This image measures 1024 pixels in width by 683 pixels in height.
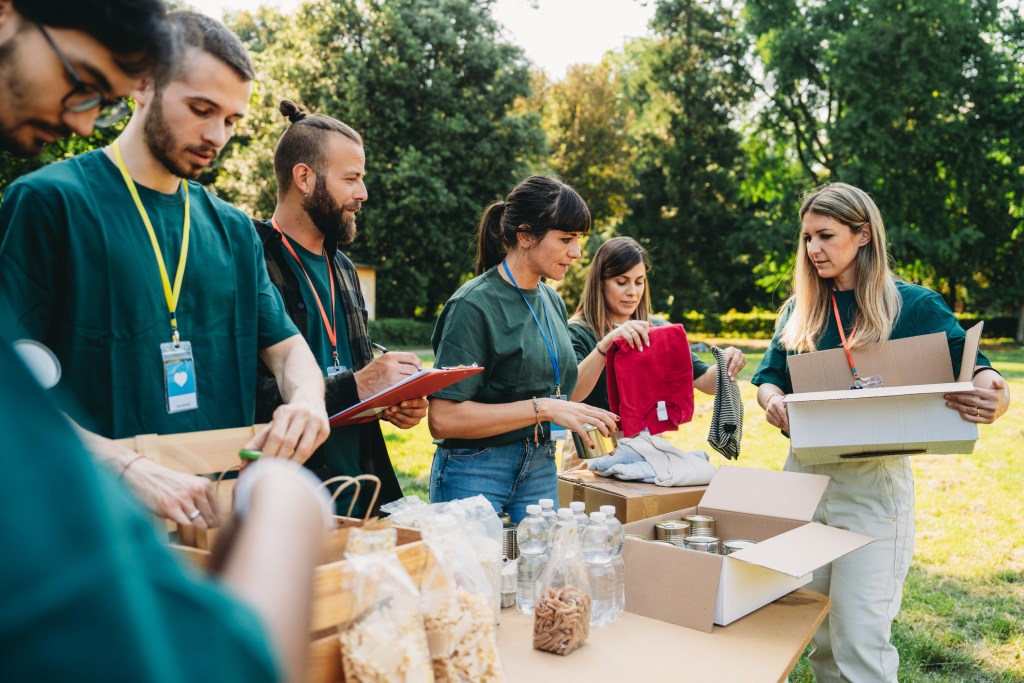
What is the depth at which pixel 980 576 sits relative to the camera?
5.32 m

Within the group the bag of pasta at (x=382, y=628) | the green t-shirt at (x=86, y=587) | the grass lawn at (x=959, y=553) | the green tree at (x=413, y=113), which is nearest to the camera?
the green t-shirt at (x=86, y=587)

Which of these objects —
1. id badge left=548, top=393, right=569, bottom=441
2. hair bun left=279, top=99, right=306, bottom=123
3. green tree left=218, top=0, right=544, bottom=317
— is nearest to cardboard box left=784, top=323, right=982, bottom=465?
id badge left=548, top=393, right=569, bottom=441

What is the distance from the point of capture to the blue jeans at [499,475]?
272 cm

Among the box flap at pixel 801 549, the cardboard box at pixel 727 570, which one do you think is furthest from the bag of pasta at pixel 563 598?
the box flap at pixel 801 549

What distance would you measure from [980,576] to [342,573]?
562cm

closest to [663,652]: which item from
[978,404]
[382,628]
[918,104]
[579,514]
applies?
[579,514]

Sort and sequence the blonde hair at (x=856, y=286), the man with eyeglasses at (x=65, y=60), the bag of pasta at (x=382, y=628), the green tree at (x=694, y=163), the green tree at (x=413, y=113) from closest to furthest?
the man with eyeglasses at (x=65, y=60) → the bag of pasta at (x=382, y=628) → the blonde hair at (x=856, y=286) → the green tree at (x=413, y=113) → the green tree at (x=694, y=163)

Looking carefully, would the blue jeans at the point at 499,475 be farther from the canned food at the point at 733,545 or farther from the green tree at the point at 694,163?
the green tree at the point at 694,163

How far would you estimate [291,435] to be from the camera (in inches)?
58.1

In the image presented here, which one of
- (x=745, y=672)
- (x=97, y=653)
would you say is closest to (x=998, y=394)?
(x=745, y=672)

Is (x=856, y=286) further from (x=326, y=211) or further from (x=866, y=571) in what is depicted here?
(x=326, y=211)

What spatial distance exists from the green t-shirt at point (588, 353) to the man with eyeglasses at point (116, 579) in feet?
10.1

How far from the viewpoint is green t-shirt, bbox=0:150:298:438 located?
1.65 metres

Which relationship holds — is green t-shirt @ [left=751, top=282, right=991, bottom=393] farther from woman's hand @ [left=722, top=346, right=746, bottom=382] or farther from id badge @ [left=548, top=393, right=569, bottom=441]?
id badge @ [left=548, top=393, right=569, bottom=441]
